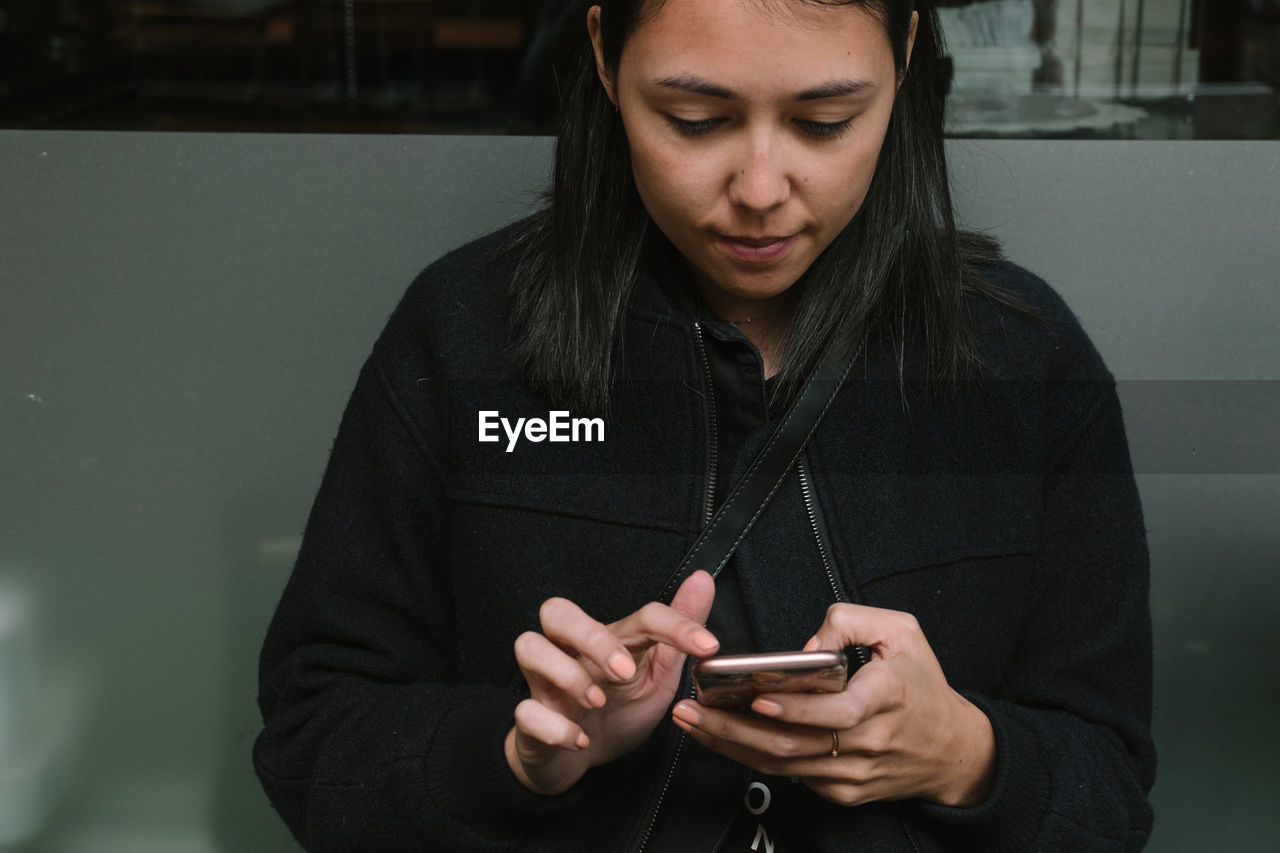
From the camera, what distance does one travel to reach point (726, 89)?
1199 millimetres

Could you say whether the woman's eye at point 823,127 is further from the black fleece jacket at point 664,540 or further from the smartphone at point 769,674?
the smartphone at point 769,674

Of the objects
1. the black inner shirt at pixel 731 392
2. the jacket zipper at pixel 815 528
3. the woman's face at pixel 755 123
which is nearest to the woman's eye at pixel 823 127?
the woman's face at pixel 755 123

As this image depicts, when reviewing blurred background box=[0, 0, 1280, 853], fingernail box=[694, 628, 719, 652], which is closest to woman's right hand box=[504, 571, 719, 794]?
fingernail box=[694, 628, 719, 652]

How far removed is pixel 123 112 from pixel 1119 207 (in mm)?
1222

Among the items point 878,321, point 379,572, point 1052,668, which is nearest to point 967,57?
point 878,321

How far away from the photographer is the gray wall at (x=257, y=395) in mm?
1649

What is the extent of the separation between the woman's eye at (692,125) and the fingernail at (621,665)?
19.1 inches

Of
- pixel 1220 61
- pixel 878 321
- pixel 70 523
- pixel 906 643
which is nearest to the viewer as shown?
pixel 906 643

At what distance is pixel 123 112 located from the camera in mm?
1603

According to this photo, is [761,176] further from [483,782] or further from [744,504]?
[483,782]

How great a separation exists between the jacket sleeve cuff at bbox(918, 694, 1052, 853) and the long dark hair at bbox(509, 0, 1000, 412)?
376 millimetres

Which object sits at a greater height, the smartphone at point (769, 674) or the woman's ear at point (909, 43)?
the woman's ear at point (909, 43)

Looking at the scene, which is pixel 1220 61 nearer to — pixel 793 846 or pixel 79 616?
pixel 793 846

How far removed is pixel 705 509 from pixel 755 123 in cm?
40
